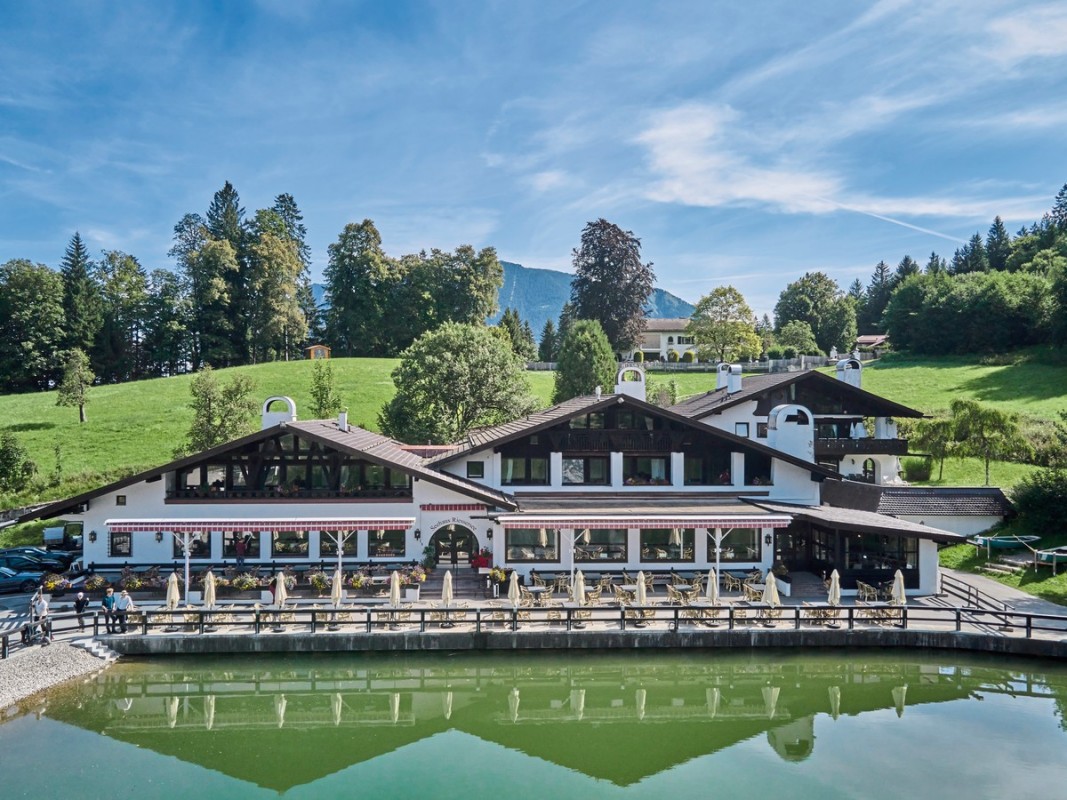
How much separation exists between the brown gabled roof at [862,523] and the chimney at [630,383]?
5726 mm

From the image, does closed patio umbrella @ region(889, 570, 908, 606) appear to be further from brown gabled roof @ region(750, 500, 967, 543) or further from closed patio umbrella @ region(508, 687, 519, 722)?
closed patio umbrella @ region(508, 687, 519, 722)

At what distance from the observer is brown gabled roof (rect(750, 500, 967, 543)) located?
19.4 metres

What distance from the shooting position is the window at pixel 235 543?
21125 millimetres

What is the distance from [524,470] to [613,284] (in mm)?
46290

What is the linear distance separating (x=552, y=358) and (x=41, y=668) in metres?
67.3

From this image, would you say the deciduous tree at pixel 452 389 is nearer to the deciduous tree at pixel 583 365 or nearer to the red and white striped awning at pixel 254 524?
the deciduous tree at pixel 583 365

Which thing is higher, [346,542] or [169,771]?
[346,542]

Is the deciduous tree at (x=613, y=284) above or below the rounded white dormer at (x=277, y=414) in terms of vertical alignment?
above

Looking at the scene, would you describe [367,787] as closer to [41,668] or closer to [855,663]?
[41,668]

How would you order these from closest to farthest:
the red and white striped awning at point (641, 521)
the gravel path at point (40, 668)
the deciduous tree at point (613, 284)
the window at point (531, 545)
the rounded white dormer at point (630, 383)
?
the gravel path at point (40, 668) → the red and white striped awning at point (641, 521) → the window at point (531, 545) → the rounded white dormer at point (630, 383) → the deciduous tree at point (613, 284)

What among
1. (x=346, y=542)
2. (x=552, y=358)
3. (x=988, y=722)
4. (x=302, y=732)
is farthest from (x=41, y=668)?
(x=552, y=358)

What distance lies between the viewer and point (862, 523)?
19844mm

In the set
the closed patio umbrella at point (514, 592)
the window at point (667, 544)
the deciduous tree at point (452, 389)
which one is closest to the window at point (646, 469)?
the window at point (667, 544)

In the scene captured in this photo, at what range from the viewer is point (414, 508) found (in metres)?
21.5
